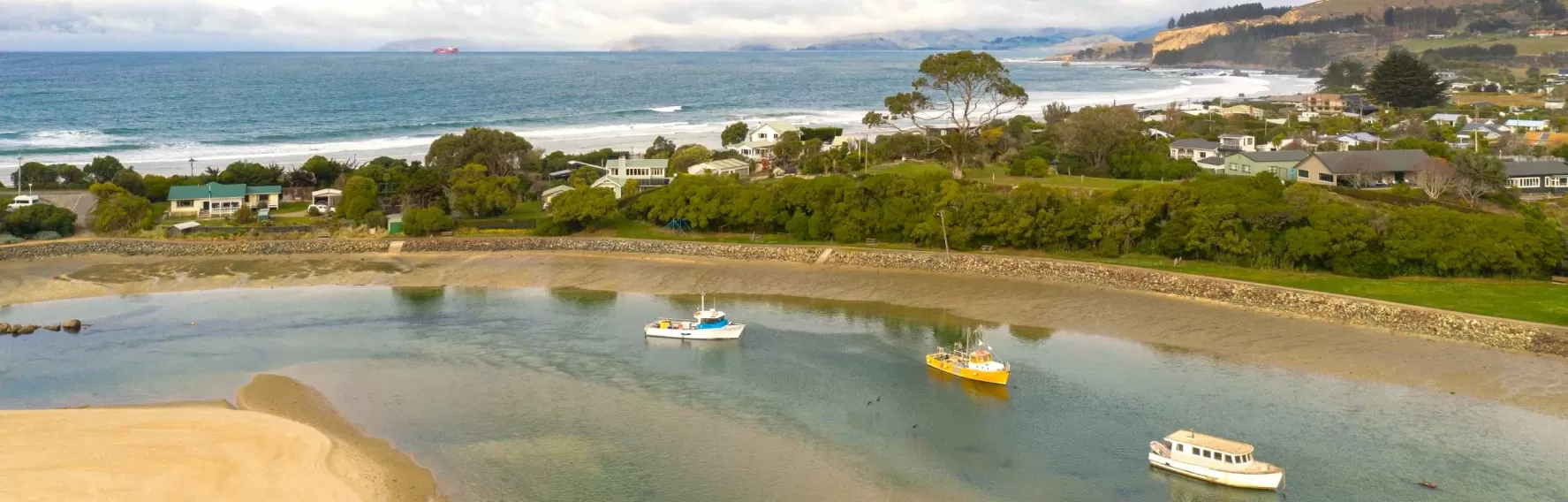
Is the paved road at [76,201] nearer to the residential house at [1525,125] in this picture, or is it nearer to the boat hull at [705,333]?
the boat hull at [705,333]

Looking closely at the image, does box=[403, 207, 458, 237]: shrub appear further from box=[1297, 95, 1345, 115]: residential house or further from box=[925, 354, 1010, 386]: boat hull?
box=[1297, 95, 1345, 115]: residential house

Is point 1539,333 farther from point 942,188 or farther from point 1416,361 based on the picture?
point 942,188

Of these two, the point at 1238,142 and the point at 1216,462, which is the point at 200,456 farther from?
the point at 1238,142

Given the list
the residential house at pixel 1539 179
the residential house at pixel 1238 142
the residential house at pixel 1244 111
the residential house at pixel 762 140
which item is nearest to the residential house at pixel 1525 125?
the residential house at pixel 1244 111

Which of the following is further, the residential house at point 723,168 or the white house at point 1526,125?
the white house at point 1526,125

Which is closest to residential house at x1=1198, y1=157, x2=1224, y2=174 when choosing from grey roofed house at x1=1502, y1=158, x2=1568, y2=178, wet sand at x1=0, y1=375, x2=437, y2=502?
grey roofed house at x1=1502, y1=158, x2=1568, y2=178

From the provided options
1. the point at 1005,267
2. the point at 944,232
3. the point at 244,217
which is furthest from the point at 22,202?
the point at 1005,267
